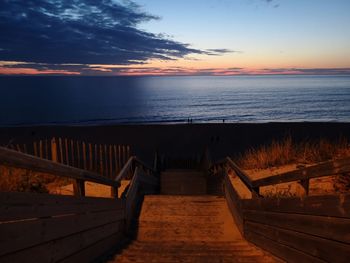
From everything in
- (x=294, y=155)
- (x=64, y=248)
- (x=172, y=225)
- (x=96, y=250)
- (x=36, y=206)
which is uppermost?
(x=36, y=206)

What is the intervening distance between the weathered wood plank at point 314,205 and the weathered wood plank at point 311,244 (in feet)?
0.80

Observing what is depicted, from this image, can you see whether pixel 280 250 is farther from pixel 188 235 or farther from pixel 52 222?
pixel 52 222

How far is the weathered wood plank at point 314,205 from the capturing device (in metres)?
3.24

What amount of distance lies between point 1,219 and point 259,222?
3.95 meters

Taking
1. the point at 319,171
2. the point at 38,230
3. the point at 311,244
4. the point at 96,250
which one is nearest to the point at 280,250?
the point at 311,244

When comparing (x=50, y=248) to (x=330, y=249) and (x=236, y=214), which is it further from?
(x=236, y=214)

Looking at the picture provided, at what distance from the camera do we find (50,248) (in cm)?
351

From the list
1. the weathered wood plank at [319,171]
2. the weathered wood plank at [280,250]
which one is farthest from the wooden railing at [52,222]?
the weathered wood plank at [319,171]

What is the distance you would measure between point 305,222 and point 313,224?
196 mm

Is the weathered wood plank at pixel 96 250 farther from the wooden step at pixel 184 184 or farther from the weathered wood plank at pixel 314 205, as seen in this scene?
the wooden step at pixel 184 184

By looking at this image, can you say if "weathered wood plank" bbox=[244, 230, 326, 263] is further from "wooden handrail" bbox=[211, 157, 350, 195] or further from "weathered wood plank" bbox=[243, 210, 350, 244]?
"wooden handrail" bbox=[211, 157, 350, 195]

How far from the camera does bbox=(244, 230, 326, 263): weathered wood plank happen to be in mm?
3982

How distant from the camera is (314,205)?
12.4ft

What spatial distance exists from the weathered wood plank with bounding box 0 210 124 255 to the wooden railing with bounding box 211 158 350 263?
2.39 m
